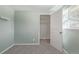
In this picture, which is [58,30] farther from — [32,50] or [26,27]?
[26,27]

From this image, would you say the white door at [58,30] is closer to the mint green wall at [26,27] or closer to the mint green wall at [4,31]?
the mint green wall at [26,27]

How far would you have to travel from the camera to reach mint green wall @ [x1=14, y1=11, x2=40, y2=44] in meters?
5.39

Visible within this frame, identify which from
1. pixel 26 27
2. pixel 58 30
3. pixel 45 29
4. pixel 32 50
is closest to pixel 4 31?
pixel 32 50

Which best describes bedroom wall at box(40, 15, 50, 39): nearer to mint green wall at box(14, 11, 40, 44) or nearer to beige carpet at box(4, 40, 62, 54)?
mint green wall at box(14, 11, 40, 44)

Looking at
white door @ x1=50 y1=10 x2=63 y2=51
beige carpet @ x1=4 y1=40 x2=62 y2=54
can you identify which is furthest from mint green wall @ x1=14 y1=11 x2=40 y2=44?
white door @ x1=50 y1=10 x2=63 y2=51

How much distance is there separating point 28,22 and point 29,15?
41cm

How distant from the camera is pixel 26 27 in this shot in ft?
18.0

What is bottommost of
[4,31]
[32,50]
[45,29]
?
[32,50]

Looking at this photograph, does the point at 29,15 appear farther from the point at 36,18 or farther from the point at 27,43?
the point at 27,43

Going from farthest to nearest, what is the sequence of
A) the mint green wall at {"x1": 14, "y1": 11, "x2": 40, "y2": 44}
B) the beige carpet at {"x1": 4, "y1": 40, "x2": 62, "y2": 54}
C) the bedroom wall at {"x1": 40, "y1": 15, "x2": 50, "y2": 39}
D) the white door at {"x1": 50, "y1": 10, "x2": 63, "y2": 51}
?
1. the bedroom wall at {"x1": 40, "y1": 15, "x2": 50, "y2": 39}
2. the mint green wall at {"x1": 14, "y1": 11, "x2": 40, "y2": 44}
3. the white door at {"x1": 50, "y1": 10, "x2": 63, "y2": 51}
4. the beige carpet at {"x1": 4, "y1": 40, "x2": 62, "y2": 54}

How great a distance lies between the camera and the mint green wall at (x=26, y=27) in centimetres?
539

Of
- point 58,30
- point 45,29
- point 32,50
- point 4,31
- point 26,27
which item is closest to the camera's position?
point 32,50

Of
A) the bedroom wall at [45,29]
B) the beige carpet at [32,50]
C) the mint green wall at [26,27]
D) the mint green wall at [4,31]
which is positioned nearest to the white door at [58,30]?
the beige carpet at [32,50]
